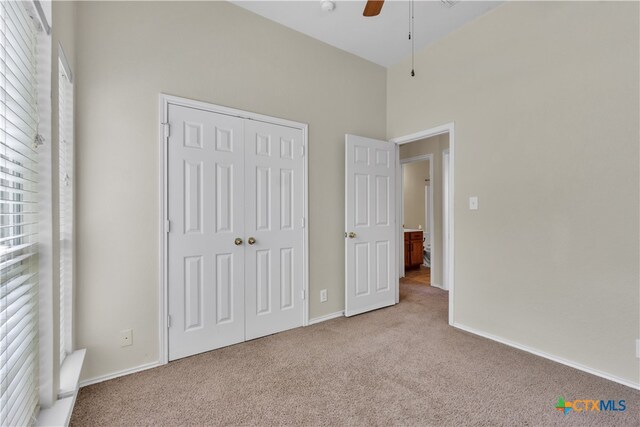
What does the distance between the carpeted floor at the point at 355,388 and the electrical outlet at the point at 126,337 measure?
224mm

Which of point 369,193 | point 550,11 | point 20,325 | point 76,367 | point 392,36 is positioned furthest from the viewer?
point 369,193

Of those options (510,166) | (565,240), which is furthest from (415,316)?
(510,166)

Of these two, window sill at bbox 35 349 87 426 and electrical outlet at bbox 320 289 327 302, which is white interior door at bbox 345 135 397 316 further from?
window sill at bbox 35 349 87 426

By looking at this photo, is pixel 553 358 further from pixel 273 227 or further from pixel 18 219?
pixel 18 219

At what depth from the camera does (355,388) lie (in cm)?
193

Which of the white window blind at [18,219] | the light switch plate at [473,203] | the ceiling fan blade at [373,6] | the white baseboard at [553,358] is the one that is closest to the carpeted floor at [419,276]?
the white baseboard at [553,358]

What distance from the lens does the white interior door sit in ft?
10.6

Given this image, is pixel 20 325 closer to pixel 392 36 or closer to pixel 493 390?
pixel 493 390

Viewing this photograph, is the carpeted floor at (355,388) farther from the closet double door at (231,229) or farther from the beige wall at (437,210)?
the beige wall at (437,210)

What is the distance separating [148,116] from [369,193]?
223 cm

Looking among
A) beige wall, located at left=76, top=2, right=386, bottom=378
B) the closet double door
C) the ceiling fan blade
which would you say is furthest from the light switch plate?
beige wall, located at left=76, top=2, right=386, bottom=378

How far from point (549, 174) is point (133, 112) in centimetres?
319

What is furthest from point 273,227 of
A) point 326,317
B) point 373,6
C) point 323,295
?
point 373,6

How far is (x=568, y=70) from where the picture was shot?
88.4 inches
